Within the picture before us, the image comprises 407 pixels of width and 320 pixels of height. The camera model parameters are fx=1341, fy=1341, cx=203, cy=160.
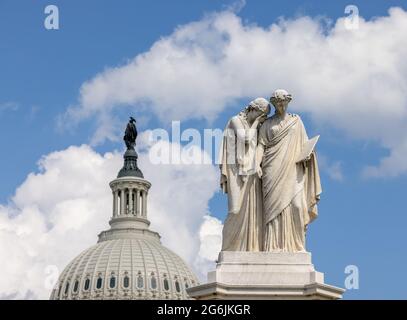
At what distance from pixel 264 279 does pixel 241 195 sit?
183 cm

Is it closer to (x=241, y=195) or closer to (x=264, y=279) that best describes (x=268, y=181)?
(x=241, y=195)

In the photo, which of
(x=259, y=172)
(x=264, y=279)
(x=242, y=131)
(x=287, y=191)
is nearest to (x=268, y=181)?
(x=259, y=172)

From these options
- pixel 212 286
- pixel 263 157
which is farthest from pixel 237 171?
pixel 212 286

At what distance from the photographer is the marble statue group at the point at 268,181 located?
81.9ft

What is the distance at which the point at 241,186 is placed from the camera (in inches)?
992

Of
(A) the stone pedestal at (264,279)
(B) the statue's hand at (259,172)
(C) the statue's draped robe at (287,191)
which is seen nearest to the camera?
(A) the stone pedestal at (264,279)

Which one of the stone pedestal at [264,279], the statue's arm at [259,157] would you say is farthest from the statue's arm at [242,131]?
the stone pedestal at [264,279]

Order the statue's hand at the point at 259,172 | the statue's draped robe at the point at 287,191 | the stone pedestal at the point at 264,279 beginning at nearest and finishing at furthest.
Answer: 1. the stone pedestal at the point at 264,279
2. the statue's draped robe at the point at 287,191
3. the statue's hand at the point at 259,172

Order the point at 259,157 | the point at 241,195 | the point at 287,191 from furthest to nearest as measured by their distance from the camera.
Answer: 1. the point at 259,157
2. the point at 241,195
3. the point at 287,191

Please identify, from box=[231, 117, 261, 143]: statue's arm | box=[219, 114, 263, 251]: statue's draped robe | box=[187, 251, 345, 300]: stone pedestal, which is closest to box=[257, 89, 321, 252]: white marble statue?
box=[219, 114, 263, 251]: statue's draped robe

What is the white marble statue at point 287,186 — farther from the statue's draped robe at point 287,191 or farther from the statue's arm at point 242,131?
the statue's arm at point 242,131

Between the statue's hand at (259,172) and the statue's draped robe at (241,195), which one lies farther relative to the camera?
the statue's hand at (259,172)
